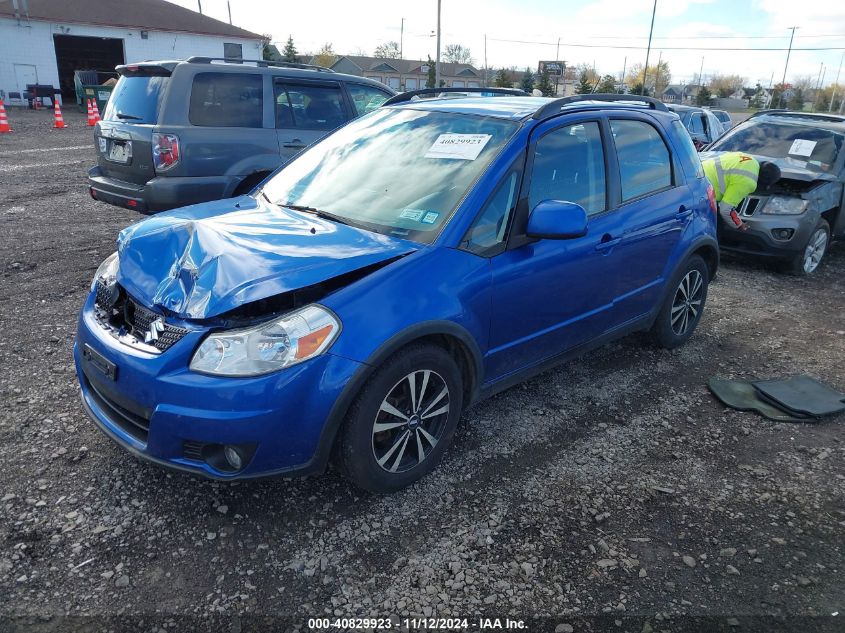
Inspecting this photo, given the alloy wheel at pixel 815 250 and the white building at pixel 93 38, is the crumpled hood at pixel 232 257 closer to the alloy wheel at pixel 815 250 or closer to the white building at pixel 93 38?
the alloy wheel at pixel 815 250

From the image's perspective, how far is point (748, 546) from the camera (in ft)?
9.46

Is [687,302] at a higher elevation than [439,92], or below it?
below

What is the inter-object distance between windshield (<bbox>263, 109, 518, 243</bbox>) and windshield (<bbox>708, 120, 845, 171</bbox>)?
656cm

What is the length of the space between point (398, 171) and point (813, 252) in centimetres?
655

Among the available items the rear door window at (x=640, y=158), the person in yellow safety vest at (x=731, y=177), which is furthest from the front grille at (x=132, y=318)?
the person in yellow safety vest at (x=731, y=177)

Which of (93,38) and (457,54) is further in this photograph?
(457,54)

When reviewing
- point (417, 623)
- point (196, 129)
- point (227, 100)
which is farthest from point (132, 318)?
point (227, 100)

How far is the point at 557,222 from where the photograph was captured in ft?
10.6

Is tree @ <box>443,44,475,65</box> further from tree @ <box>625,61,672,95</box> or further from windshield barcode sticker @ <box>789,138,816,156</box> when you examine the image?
windshield barcode sticker @ <box>789,138,816,156</box>

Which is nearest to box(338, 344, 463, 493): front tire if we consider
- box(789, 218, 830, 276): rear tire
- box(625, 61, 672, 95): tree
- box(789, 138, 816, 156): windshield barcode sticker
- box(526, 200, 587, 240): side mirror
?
box(526, 200, 587, 240): side mirror

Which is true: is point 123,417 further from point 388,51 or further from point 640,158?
point 388,51

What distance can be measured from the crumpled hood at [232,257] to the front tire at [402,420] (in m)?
0.54

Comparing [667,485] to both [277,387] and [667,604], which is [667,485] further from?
[277,387]

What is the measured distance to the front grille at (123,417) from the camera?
273 centimetres
